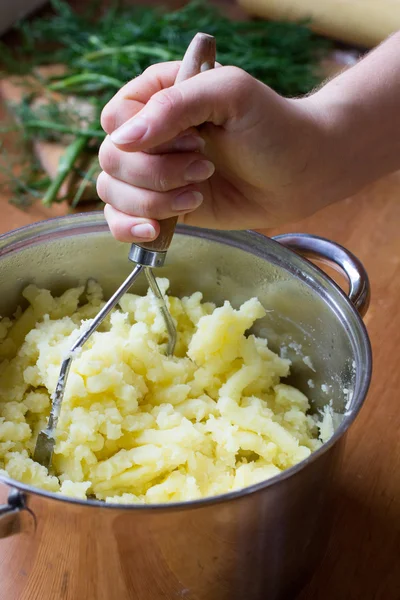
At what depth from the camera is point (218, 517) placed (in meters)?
0.61

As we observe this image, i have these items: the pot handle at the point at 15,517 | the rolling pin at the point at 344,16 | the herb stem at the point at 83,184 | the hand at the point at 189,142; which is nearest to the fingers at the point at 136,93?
the hand at the point at 189,142

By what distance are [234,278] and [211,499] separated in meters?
0.46

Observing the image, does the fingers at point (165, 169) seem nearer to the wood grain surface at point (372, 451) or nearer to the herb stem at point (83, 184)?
the wood grain surface at point (372, 451)

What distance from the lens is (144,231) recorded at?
2.59 ft

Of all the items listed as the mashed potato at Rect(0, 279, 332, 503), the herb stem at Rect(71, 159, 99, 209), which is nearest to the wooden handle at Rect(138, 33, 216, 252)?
the mashed potato at Rect(0, 279, 332, 503)

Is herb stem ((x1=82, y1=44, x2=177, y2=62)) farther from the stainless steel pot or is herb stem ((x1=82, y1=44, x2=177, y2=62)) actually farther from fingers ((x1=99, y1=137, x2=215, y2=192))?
fingers ((x1=99, y1=137, x2=215, y2=192))

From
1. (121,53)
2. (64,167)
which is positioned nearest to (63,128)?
(64,167)

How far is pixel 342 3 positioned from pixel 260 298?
3.81ft

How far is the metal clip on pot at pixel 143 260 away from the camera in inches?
29.6

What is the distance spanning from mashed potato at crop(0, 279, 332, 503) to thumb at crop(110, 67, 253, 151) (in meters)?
0.25

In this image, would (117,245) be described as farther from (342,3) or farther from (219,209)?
(342,3)

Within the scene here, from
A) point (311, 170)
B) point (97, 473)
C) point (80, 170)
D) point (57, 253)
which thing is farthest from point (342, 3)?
point (97, 473)

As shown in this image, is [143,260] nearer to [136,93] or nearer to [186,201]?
[186,201]

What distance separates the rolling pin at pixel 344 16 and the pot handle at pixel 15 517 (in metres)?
1.55
